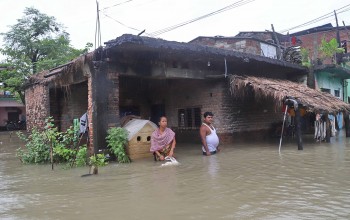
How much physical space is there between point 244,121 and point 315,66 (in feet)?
19.4

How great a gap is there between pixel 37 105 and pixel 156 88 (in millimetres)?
4677

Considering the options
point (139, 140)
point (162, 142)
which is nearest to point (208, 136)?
point (162, 142)

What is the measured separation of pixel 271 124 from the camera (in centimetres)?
1412

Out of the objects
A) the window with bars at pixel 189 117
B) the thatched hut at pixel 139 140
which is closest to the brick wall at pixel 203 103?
the window with bars at pixel 189 117

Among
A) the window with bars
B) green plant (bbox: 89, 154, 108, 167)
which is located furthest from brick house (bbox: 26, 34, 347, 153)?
green plant (bbox: 89, 154, 108, 167)

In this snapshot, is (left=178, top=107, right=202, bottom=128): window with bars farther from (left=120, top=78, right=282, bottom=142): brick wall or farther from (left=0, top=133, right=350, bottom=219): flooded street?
(left=0, top=133, right=350, bottom=219): flooded street

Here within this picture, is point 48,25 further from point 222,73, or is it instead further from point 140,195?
point 140,195

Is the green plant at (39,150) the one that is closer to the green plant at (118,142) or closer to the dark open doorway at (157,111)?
the green plant at (118,142)

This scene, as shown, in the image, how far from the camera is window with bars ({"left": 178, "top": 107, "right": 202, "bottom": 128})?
1249 centimetres

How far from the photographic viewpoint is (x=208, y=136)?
952cm

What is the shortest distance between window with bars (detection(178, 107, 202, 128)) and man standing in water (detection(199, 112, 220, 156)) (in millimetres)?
2772

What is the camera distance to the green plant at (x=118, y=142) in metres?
8.38

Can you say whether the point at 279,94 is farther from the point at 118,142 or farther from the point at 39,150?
the point at 39,150

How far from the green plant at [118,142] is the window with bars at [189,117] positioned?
14.5 feet
